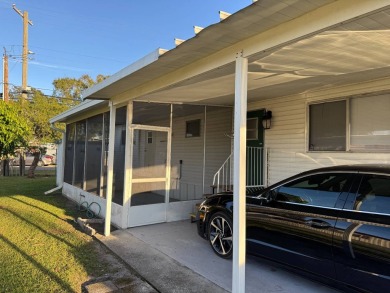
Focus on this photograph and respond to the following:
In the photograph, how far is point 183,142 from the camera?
924 cm

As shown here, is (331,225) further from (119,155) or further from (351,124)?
(119,155)

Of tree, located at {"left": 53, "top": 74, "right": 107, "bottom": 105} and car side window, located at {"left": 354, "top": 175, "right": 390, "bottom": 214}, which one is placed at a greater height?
tree, located at {"left": 53, "top": 74, "right": 107, "bottom": 105}

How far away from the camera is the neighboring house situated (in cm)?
309

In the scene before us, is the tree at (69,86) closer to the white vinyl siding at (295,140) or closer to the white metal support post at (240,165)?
the white vinyl siding at (295,140)

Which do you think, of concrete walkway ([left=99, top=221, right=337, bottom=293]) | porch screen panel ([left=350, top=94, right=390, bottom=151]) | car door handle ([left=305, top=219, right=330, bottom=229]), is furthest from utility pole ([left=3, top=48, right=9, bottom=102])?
car door handle ([left=305, top=219, right=330, bottom=229])

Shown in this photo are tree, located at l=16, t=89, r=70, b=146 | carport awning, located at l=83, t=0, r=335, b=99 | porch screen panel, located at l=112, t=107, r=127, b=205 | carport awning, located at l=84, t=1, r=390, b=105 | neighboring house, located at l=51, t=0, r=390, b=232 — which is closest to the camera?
carport awning, located at l=83, t=0, r=335, b=99

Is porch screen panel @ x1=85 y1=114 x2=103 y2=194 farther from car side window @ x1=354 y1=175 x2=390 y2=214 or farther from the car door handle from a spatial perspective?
car side window @ x1=354 y1=175 x2=390 y2=214

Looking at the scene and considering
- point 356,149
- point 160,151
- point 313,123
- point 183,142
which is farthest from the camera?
point 183,142

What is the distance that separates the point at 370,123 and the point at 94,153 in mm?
7285

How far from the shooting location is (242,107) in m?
3.59

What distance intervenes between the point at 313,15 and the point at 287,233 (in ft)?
8.13

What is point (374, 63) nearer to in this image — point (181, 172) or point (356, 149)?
point (356, 149)

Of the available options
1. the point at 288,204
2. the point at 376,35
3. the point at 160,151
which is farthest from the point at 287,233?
the point at 160,151

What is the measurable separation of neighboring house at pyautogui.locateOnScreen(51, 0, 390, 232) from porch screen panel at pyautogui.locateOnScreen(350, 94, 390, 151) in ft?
0.05
